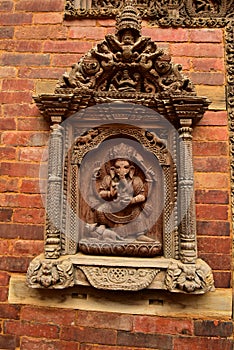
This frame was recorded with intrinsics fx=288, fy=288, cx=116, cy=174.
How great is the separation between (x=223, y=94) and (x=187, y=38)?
0.57 metres

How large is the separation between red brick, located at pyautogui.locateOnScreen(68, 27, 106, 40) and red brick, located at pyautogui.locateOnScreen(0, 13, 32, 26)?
0.39 m

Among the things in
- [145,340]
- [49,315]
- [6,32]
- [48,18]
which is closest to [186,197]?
[145,340]

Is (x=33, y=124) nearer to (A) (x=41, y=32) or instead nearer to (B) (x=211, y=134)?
(A) (x=41, y=32)

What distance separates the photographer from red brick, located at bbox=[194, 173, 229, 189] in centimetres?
218

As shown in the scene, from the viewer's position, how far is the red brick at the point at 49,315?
6.88 ft

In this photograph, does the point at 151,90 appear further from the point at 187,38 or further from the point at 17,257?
the point at 17,257

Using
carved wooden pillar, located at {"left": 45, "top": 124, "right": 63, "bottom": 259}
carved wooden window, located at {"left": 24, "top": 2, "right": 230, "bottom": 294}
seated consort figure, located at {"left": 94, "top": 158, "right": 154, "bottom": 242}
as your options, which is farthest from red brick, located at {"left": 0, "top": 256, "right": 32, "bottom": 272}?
seated consort figure, located at {"left": 94, "top": 158, "right": 154, "bottom": 242}

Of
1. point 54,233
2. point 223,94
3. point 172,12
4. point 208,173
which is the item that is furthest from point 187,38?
point 54,233

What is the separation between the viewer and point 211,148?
222 centimetres

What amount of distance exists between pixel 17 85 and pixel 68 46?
54 centimetres

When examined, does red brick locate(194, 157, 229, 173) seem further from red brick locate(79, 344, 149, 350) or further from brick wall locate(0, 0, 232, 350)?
red brick locate(79, 344, 149, 350)

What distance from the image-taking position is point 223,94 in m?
2.29

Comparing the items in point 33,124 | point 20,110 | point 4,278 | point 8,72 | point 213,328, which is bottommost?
point 213,328

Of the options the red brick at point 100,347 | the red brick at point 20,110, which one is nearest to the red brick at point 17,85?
the red brick at point 20,110
